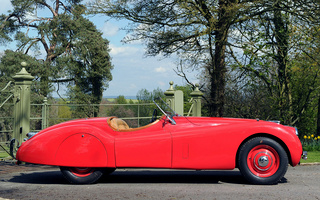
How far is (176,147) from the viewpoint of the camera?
5.58m

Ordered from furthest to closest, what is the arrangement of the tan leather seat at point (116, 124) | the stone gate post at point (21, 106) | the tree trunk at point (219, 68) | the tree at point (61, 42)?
the tree at point (61, 42), the tree trunk at point (219, 68), the stone gate post at point (21, 106), the tan leather seat at point (116, 124)

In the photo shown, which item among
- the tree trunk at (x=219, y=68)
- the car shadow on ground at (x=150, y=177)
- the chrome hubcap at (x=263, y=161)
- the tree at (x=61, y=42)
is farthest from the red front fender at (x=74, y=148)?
the tree at (x=61, y=42)

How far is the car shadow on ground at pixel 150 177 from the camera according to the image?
606 centimetres

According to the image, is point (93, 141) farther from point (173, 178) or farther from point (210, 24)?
point (210, 24)

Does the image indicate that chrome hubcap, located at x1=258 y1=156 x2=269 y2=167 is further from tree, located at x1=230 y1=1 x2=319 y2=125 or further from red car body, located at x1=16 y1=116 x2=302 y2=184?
tree, located at x1=230 y1=1 x2=319 y2=125

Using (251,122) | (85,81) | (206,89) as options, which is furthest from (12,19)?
(251,122)

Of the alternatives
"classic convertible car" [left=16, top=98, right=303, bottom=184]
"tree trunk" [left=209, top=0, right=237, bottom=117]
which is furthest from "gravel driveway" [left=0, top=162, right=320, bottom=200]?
"tree trunk" [left=209, top=0, right=237, bottom=117]

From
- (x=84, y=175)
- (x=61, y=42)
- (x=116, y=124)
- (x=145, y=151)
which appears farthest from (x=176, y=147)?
(x=61, y=42)

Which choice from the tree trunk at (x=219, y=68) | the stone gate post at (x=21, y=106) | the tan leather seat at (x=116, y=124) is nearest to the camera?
the tan leather seat at (x=116, y=124)

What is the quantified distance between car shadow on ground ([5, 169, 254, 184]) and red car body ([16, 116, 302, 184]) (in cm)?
54

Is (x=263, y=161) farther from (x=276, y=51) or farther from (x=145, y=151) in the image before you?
(x=276, y=51)

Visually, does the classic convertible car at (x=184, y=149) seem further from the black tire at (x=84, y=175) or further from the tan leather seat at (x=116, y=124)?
the tan leather seat at (x=116, y=124)

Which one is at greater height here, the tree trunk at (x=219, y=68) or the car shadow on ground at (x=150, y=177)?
the tree trunk at (x=219, y=68)

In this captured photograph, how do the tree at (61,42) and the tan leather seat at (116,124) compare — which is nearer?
the tan leather seat at (116,124)
